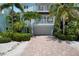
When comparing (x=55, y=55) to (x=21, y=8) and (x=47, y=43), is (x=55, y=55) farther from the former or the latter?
(x=21, y=8)

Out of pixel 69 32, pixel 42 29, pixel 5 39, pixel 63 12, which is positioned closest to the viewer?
pixel 5 39

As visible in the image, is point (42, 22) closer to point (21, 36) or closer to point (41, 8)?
point (41, 8)

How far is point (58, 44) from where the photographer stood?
144 inches

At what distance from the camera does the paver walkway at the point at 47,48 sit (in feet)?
11.4

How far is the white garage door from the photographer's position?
362 centimetres

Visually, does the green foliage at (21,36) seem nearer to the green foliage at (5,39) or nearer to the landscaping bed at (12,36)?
the landscaping bed at (12,36)

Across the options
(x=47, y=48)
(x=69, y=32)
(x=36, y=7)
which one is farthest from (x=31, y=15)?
(x=69, y=32)

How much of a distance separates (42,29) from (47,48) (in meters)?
0.40

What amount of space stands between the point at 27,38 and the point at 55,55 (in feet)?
2.09

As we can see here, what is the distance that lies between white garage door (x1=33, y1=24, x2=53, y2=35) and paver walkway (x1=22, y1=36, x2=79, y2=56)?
102 mm

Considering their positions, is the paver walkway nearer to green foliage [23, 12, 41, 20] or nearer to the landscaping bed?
→ the landscaping bed

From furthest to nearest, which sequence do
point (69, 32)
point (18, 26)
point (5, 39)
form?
point (69, 32) < point (18, 26) < point (5, 39)

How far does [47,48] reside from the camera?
3600 millimetres

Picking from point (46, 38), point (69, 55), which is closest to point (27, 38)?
point (46, 38)
